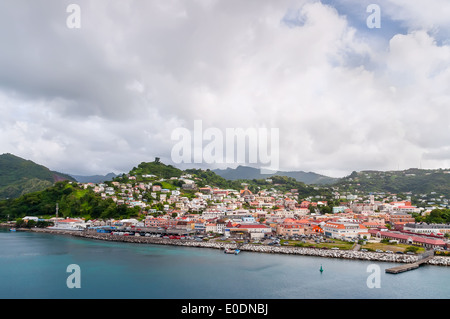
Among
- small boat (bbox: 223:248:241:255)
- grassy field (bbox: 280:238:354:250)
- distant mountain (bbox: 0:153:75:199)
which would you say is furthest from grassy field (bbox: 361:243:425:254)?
distant mountain (bbox: 0:153:75:199)

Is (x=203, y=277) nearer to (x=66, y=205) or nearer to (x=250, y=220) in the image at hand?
(x=250, y=220)

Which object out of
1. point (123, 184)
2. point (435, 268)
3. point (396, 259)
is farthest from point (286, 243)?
point (123, 184)

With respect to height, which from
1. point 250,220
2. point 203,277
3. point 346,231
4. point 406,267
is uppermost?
point 250,220

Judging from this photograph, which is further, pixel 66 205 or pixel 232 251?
pixel 66 205

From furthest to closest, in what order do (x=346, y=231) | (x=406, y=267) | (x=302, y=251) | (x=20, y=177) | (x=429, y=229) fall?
(x=20, y=177) → (x=429, y=229) → (x=346, y=231) → (x=302, y=251) → (x=406, y=267)

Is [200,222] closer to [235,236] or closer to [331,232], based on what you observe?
[235,236]

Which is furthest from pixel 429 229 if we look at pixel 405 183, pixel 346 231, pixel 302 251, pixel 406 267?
pixel 405 183

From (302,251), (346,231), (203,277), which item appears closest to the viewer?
(203,277)
